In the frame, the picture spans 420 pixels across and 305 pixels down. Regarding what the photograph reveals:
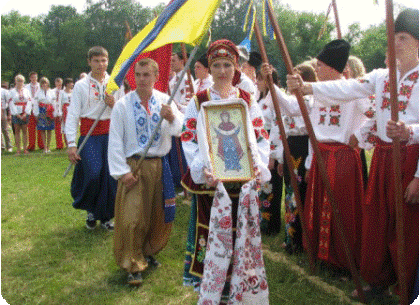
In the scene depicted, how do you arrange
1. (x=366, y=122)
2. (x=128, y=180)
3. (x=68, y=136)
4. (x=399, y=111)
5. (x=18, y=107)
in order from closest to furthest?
(x=399, y=111) < (x=366, y=122) < (x=128, y=180) < (x=68, y=136) < (x=18, y=107)

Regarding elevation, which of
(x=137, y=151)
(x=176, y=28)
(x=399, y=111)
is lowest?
(x=137, y=151)

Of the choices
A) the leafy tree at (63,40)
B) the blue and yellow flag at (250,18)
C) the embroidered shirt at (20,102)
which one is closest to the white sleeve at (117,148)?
the blue and yellow flag at (250,18)

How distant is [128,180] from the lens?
4.04 metres

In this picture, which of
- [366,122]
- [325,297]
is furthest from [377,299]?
[366,122]

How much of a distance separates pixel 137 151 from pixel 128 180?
0.94ft

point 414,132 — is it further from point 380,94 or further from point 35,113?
point 35,113

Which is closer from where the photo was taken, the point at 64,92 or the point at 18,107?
the point at 18,107

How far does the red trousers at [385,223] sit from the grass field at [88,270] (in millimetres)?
368

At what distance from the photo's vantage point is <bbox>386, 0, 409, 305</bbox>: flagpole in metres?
2.76

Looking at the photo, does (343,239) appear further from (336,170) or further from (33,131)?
(33,131)

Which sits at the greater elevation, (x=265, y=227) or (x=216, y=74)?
(x=216, y=74)

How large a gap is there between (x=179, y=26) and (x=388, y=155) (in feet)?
6.29

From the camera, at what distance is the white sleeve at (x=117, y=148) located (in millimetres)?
4020

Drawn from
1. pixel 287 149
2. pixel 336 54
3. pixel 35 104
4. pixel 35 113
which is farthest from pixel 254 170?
pixel 35 104
